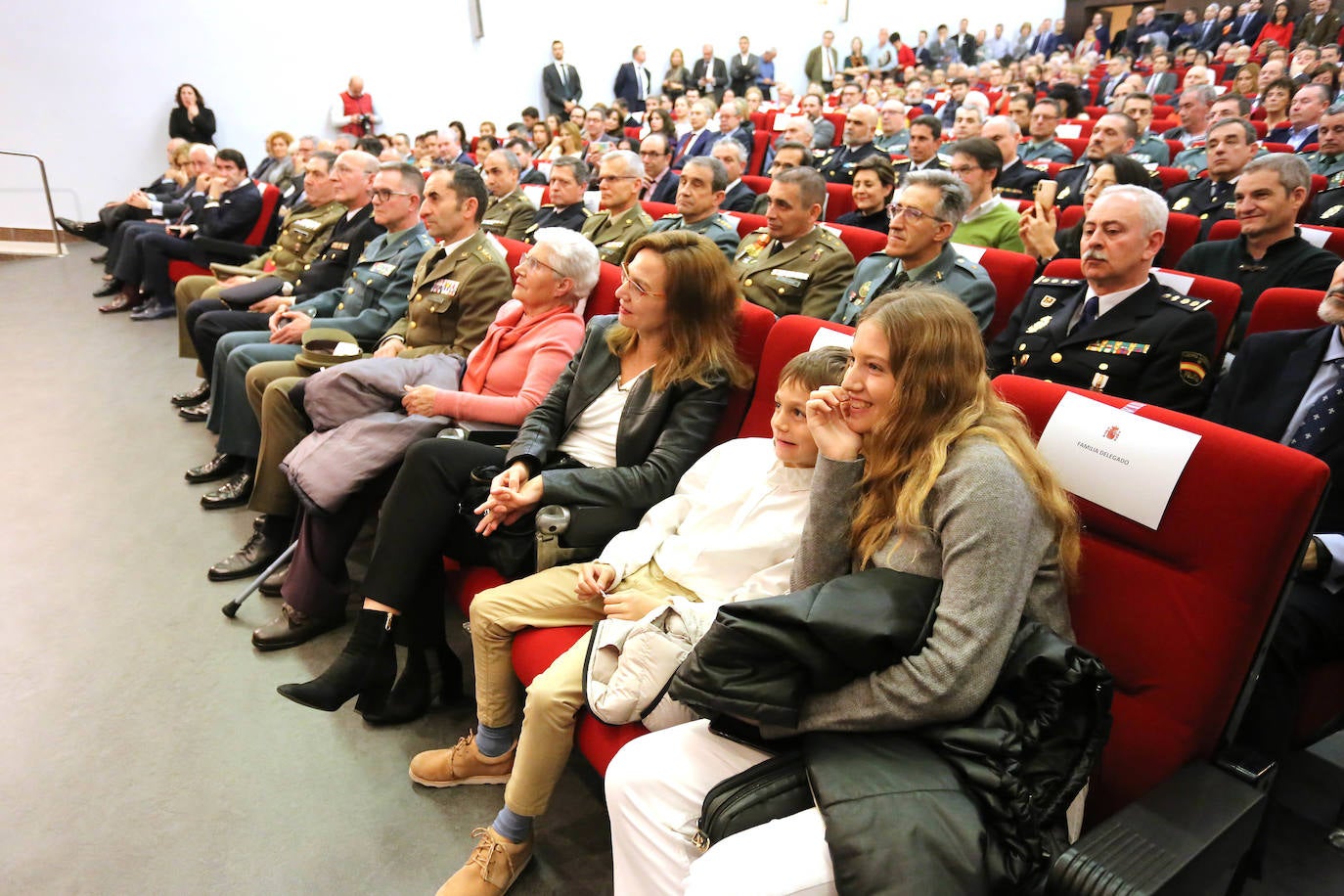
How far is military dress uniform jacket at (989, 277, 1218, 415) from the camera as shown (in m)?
2.08

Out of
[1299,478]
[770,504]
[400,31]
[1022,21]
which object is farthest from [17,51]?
[1022,21]

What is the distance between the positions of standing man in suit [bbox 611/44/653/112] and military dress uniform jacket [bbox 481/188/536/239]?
738cm

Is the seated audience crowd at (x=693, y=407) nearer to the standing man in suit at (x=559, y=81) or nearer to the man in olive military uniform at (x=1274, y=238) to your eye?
the man in olive military uniform at (x=1274, y=238)

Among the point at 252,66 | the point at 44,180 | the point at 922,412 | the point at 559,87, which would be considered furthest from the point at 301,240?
the point at 559,87

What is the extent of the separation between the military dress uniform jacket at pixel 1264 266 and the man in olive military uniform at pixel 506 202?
3.02m

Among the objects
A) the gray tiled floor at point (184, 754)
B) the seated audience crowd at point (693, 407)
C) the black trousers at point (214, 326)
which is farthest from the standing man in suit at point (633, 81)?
the gray tiled floor at point (184, 754)

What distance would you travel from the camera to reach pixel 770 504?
5.27ft

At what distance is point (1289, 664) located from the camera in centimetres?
154

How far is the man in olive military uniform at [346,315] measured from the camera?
3090 mm

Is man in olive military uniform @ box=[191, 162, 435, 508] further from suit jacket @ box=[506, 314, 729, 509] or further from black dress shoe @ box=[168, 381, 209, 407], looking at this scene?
suit jacket @ box=[506, 314, 729, 509]

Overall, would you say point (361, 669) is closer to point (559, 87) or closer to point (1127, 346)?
point (1127, 346)

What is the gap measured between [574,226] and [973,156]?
1.83 metres

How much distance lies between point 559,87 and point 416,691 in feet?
33.6

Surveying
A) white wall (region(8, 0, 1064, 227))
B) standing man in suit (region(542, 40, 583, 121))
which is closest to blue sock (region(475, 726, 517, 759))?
white wall (region(8, 0, 1064, 227))
